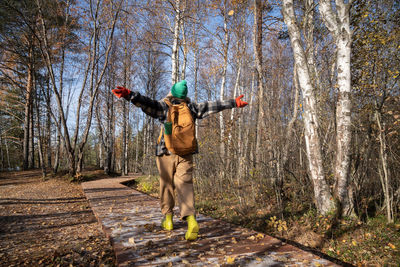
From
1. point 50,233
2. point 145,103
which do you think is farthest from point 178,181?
point 50,233

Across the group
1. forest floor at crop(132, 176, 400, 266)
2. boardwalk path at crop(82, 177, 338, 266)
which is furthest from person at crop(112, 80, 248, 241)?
forest floor at crop(132, 176, 400, 266)

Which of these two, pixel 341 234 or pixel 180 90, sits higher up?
pixel 180 90

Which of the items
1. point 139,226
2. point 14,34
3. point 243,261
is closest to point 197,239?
point 243,261

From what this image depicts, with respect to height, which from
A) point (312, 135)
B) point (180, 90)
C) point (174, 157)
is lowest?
point (174, 157)

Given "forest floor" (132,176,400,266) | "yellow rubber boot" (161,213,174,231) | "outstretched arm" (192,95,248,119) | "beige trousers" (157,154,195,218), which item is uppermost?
"outstretched arm" (192,95,248,119)

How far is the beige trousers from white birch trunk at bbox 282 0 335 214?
95.4 inches

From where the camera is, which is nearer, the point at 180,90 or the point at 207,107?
the point at 180,90

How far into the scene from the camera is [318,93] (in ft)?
18.6

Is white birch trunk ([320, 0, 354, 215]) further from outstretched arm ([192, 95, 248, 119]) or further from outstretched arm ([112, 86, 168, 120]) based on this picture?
outstretched arm ([112, 86, 168, 120])

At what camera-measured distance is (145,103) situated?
299cm

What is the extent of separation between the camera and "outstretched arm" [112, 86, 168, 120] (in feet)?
9.20

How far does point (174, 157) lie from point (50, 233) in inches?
128

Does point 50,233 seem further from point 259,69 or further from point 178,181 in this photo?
point 259,69

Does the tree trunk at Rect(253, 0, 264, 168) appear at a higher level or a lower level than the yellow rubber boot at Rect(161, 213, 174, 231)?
higher
